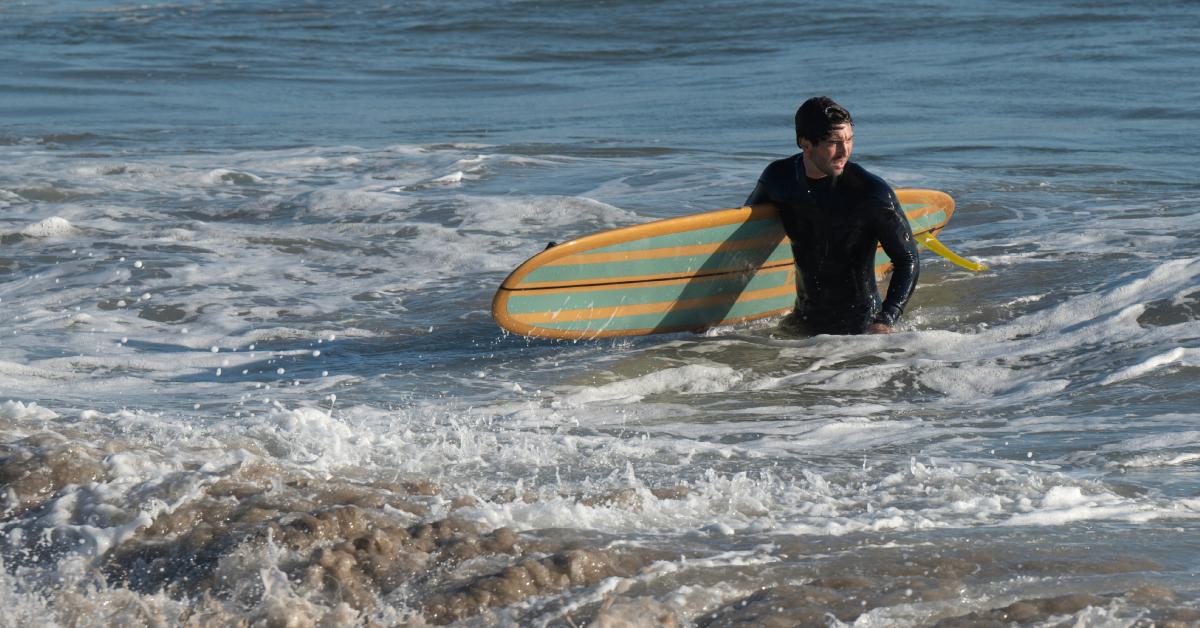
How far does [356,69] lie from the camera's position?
19.0 metres

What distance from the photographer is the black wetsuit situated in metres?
5.84

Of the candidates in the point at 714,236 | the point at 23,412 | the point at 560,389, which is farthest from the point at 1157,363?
the point at 23,412

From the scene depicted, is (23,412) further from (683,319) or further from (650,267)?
(683,319)

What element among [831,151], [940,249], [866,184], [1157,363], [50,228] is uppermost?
[831,151]

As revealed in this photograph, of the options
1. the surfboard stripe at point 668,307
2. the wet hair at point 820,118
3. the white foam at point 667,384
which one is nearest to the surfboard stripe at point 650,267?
the surfboard stripe at point 668,307

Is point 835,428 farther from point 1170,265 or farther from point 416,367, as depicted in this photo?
point 1170,265

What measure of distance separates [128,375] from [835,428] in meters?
2.83

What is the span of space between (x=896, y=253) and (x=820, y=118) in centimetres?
68

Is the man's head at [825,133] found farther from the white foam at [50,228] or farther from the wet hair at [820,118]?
the white foam at [50,228]

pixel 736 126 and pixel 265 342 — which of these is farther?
pixel 736 126

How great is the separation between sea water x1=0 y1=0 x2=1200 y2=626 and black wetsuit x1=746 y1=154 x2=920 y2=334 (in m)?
0.23

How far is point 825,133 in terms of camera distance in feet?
18.5

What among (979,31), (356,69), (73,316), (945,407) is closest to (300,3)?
(356,69)

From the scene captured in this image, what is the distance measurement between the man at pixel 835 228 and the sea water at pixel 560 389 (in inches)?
9.7
